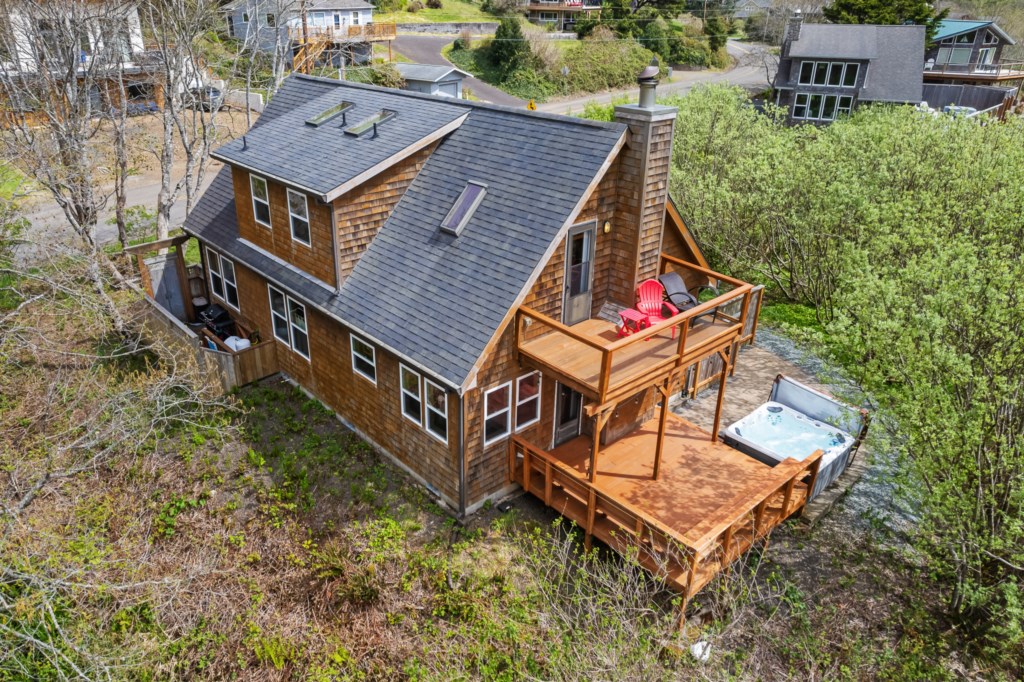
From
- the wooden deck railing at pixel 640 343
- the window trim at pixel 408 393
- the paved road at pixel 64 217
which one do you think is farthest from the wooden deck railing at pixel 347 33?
the wooden deck railing at pixel 640 343

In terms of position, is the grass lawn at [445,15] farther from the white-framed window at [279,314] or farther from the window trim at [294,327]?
the window trim at [294,327]

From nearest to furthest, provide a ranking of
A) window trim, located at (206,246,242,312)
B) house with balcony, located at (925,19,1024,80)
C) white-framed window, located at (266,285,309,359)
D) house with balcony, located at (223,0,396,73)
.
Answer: white-framed window, located at (266,285,309,359) → window trim, located at (206,246,242,312) → house with balcony, located at (223,0,396,73) → house with balcony, located at (925,19,1024,80)

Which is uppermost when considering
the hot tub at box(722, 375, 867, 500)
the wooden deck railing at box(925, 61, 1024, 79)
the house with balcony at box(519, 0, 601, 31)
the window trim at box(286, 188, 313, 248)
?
the house with balcony at box(519, 0, 601, 31)

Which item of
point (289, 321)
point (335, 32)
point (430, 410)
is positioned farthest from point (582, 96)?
point (430, 410)

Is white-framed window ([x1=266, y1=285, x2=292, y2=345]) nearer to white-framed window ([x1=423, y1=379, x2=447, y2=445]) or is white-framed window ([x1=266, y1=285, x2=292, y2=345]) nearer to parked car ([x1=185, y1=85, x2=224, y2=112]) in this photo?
white-framed window ([x1=423, y1=379, x2=447, y2=445])

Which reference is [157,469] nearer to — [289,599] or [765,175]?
[289,599]

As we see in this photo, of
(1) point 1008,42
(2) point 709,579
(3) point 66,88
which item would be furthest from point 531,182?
(1) point 1008,42

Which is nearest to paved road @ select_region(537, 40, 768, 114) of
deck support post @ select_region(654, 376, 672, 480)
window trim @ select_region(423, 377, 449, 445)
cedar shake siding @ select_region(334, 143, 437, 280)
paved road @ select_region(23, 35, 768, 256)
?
paved road @ select_region(23, 35, 768, 256)
